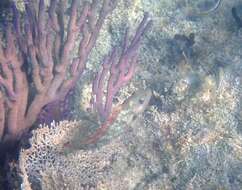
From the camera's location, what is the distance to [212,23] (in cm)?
525

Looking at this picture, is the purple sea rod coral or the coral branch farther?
the coral branch

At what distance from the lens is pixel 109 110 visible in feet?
13.6

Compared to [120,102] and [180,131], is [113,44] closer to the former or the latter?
[120,102]

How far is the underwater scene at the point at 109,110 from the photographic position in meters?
3.48

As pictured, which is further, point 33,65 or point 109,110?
point 109,110

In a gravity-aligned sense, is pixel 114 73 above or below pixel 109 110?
above

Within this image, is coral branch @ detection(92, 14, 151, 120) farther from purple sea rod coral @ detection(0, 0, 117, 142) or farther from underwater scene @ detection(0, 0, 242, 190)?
purple sea rod coral @ detection(0, 0, 117, 142)

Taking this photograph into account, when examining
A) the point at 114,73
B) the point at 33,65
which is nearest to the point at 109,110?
the point at 114,73

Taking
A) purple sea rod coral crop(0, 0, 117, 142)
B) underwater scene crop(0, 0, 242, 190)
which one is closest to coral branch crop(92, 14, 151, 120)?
underwater scene crop(0, 0, 242, 190)

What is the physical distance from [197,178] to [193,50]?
1.90 m

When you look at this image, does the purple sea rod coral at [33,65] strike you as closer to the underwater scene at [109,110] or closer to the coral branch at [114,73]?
the underwater scene at [109,110]

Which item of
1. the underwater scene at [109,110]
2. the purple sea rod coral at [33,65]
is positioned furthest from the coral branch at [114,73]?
the purple sea rod coral at [33,65]

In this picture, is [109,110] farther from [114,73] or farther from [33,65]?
[33,65]

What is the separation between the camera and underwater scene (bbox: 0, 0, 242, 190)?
3477 millimetres
